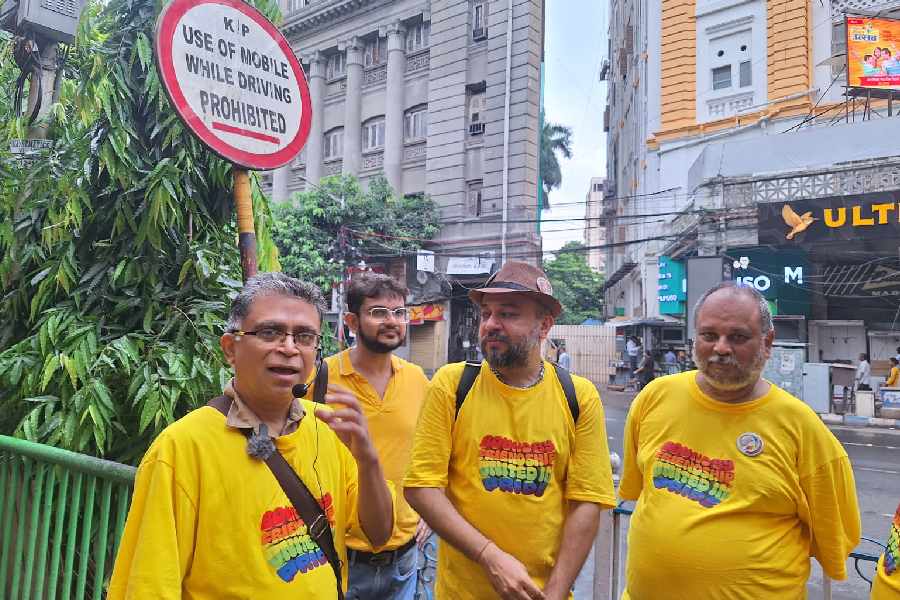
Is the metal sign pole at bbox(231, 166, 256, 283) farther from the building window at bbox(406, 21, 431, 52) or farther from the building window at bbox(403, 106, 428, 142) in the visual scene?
the building window at bbox(406, 21, 431, 52)

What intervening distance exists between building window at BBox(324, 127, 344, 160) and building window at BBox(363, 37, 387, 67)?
289cm

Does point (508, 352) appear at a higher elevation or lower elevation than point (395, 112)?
lower

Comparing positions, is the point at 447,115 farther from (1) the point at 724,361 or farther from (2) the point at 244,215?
(1) the point at 724,361

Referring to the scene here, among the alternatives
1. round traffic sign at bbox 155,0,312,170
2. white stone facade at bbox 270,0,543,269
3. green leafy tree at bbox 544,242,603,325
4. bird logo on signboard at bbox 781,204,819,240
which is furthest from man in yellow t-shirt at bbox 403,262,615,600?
green leafy tree at bbox 544,242,603,325

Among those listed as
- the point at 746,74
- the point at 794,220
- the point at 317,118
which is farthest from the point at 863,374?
the point at 317,118

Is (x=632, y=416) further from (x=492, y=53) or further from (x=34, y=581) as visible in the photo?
(x=492, y=53)

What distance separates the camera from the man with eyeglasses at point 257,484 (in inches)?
61.2

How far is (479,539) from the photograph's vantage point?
2098 mm

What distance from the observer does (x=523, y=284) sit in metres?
2.34

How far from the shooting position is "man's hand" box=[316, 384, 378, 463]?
1714mm

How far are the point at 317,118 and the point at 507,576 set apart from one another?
26305mm

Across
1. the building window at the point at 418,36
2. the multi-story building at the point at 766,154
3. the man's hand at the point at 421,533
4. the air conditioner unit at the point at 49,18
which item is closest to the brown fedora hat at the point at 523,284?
the man's hand at the point at 421,533

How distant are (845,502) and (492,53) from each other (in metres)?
21.9

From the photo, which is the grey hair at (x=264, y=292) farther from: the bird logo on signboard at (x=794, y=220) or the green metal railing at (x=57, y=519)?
the bird logo on signboard at (x=794, y=220)
